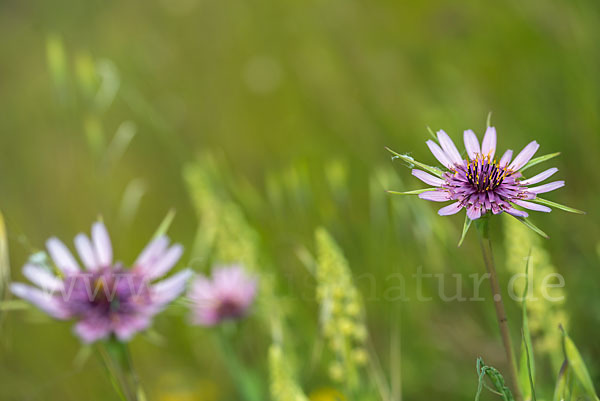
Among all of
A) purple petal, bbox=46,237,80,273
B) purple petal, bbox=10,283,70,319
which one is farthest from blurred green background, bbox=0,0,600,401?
purple petal, bbox=10,283,70,319

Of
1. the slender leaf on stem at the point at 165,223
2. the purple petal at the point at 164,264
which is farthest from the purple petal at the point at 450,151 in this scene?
the purple petal at the point at 164,264

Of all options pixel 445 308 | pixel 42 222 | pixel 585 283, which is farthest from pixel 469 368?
pixel 42 222

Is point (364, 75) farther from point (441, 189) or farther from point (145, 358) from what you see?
point (441, 189)

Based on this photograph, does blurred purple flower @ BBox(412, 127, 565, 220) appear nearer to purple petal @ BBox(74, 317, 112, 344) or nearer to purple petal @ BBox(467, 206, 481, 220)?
purple petal @ BBox(467, 206, 481, 220)

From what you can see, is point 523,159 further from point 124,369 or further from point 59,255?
point 59,255

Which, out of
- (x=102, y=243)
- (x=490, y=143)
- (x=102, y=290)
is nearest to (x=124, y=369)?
(x=102, y=290)

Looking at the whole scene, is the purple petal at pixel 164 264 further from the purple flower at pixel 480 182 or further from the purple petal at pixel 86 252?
the purple flower at pixel 480 182

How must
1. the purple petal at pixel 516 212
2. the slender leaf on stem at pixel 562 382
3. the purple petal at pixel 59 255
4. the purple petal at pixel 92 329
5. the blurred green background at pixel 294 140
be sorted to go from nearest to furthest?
the purple petal at pixel 516 212, the slender leaf on stem at pixel 562 382, the purple petal at pixel 92 329, the purple petal at pixel 59 255, the blurred green background at pixel 294 140
